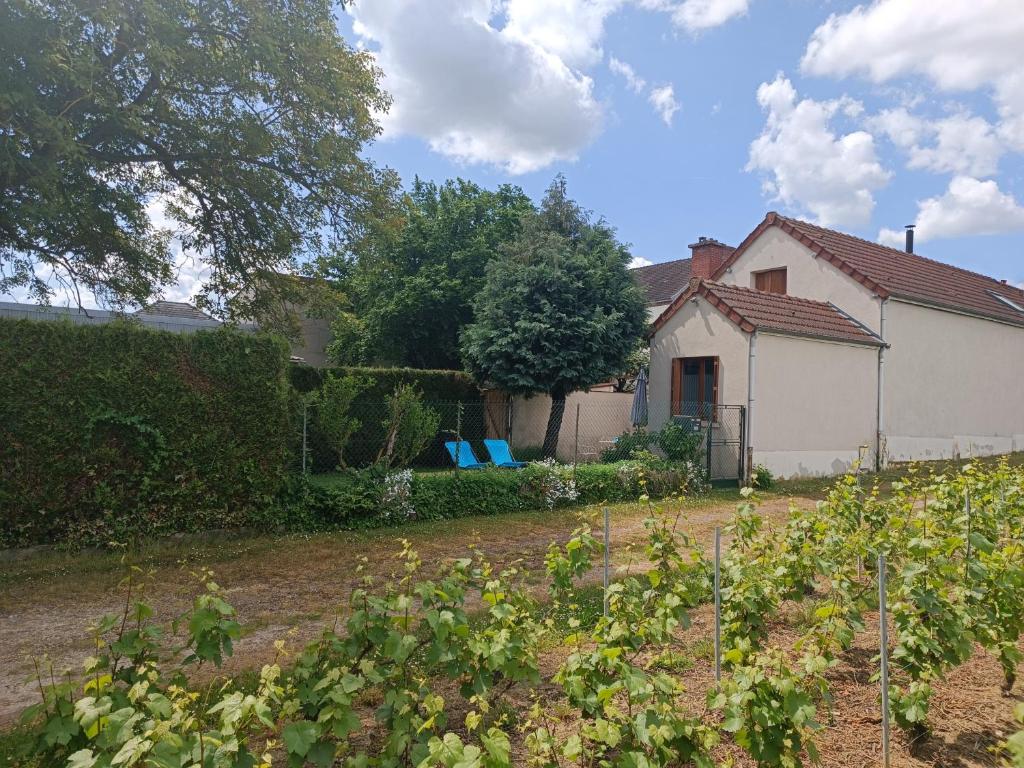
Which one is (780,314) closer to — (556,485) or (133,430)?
(556,485)

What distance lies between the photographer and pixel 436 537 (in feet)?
28.0

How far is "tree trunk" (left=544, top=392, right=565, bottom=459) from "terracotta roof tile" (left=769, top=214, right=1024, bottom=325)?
8.04m

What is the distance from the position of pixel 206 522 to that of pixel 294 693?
20.0 feet

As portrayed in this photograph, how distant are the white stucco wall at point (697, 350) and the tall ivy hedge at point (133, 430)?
30.8 ft

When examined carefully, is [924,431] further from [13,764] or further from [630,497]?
[13,764]

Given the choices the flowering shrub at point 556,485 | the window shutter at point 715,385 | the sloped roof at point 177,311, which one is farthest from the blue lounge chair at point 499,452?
the sloped roof at point 177,311

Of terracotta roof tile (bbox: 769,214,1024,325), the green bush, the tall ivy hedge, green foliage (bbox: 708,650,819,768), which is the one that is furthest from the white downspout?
green foliage (bbox: 708,650,819,768)

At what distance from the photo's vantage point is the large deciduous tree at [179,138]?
8.10 m

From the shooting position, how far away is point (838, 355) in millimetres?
15305

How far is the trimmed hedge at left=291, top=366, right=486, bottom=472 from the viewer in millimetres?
14664

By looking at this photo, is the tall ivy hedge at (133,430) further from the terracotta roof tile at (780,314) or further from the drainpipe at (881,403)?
the drainpipe at (881,403)

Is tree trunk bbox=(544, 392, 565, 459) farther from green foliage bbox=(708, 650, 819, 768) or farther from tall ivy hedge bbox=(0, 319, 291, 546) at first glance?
green foliage bbox=(708, 650, 819, 768)

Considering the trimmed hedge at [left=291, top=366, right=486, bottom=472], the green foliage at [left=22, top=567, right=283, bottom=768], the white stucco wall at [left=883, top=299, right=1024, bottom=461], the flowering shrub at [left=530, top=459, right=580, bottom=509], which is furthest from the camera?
the white stucco wall at [left=883, top=299, right=1024, bottom=461]

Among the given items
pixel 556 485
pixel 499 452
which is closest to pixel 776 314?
pixel 499 452
